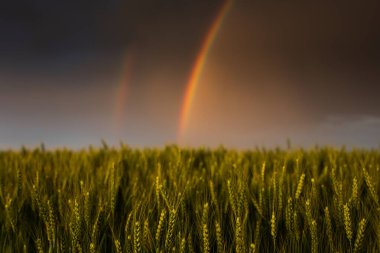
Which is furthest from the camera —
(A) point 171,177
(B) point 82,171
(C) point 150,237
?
(B) point 82,171

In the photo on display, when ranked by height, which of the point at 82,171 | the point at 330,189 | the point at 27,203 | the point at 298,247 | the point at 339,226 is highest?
the point at 82,171

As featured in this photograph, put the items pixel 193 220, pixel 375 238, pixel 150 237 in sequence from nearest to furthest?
pixel 150 237 < pixel 375 238 < pixel 193 220

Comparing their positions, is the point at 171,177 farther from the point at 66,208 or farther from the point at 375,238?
the point at 375,238

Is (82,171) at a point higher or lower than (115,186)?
higher

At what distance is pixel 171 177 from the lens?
234 centimetres

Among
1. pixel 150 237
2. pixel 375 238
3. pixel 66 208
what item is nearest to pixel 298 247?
pixel 375 238

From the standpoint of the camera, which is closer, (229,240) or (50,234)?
(50,234)

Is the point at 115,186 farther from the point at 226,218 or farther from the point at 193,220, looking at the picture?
the point at 226,218

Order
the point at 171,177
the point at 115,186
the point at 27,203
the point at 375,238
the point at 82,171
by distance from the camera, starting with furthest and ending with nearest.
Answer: the point at 82,171, the point at 171,177, the point at 27,203, the point at 115,186, the point at 375,238

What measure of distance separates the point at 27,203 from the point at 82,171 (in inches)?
34.4

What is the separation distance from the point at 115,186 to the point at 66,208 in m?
0.27

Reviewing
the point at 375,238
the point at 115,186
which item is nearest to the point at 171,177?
the point at 115,186

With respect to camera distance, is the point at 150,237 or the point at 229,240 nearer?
the point at 150,237

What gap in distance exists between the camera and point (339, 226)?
1734 mm
